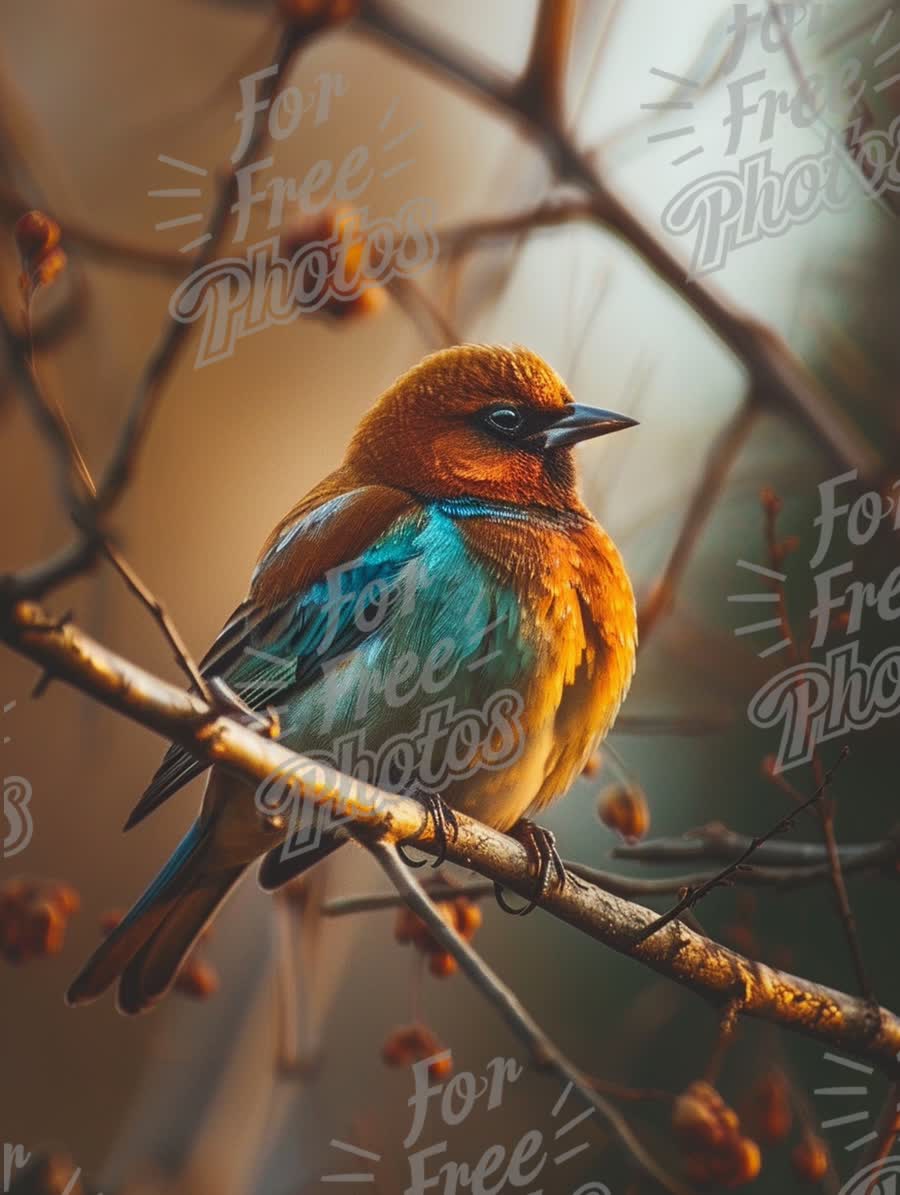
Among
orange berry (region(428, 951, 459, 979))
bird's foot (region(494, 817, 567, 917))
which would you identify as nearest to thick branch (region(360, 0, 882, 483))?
bird's foot (region(494, 817, 567, 917))

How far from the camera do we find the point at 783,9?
6.77 feet

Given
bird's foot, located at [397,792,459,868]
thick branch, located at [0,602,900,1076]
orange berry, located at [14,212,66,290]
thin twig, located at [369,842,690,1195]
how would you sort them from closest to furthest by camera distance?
thick branch, located at [0,602,900,1076]
orange berry, located at [14,212,66,290]
thin twig, located at [369,842,690,1195]
bird's foot, located at [397,792,459,868]

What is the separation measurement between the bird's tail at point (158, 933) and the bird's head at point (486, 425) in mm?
583

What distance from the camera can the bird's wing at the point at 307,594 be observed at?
1.68m

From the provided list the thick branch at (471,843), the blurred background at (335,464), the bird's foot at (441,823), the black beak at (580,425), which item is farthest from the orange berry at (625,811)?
the black beak at (580,425)

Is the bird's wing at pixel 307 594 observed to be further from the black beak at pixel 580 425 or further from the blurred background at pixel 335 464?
A: the black beak at pixel 580 425

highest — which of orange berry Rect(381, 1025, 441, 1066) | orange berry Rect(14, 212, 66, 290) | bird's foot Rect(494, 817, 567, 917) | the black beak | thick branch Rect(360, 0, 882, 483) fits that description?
thick branch Rect(360, 0, 882, 483)

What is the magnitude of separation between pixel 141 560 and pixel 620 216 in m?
0.83

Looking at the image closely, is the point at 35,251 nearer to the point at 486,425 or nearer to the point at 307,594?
the point at 307,594

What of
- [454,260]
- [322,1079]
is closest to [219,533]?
[454,260]

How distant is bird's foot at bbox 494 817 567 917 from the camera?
5.11 feet

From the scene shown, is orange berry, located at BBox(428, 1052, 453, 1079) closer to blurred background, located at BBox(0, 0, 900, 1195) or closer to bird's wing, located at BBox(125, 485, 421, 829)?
blurred background, located at BBox(0, 0, 900, 1195)

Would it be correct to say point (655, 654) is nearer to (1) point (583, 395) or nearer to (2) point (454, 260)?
(1) point (583, 395)

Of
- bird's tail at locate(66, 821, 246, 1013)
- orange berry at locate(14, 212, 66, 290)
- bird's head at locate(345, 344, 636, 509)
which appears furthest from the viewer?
bird's head at locate(345, 344, 636, 509)
